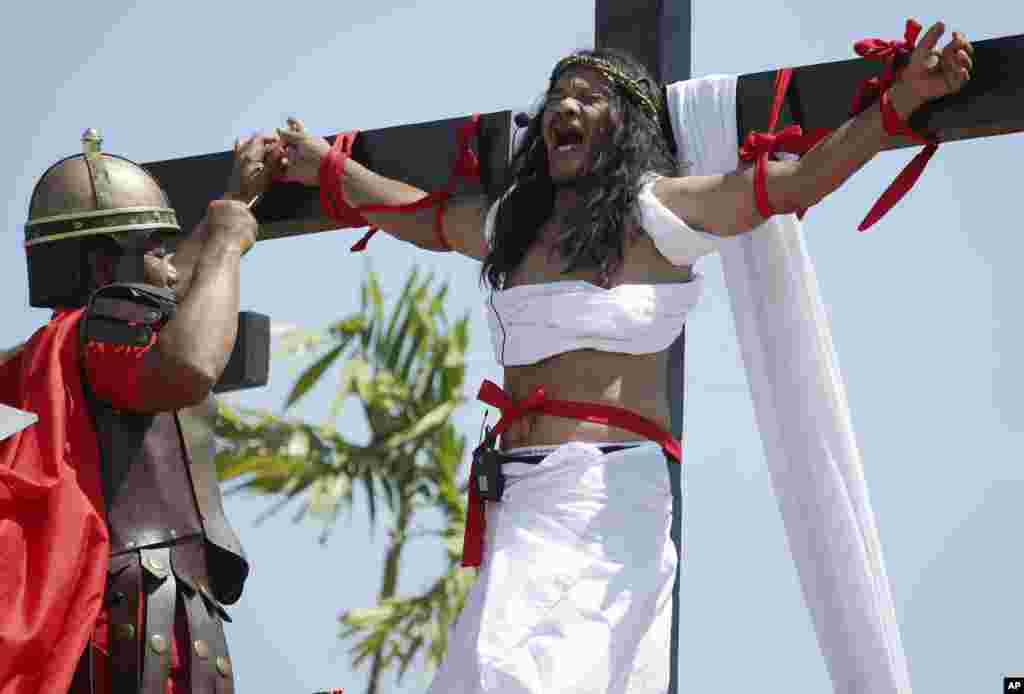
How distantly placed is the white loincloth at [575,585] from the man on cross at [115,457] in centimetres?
54

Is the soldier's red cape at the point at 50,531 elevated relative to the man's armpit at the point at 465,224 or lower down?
lower down

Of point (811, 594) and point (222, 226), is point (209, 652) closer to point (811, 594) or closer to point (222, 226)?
point (222, 226)

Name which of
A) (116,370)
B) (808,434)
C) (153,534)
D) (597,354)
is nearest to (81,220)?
(116,370)

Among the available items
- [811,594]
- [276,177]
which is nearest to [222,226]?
[276,177]

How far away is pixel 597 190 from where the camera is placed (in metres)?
4.32

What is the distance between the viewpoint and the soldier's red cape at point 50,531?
12.6 feet

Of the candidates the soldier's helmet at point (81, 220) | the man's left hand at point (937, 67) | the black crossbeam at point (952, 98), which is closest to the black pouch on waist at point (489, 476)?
the soldier's helmet at point (81, 220)

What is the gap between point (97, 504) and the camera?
159 inches

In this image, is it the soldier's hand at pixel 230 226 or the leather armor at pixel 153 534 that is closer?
the leather armor at pixel 153 534

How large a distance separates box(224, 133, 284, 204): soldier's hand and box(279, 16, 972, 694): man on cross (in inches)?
25.8

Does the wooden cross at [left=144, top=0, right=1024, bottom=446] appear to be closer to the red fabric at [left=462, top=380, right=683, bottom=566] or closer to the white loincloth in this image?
the red fabric at [left=462, top=380, right=683, bottom=566]

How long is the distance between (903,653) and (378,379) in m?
10.3

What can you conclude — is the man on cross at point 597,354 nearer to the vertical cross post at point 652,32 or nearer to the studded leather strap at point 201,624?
the vertical cross post at point 652,32

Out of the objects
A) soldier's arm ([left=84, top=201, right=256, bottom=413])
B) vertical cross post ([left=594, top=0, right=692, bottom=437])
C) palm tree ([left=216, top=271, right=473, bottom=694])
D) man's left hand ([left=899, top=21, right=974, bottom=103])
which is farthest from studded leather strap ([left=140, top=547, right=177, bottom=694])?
palm tree ([left=216, top=271, right=473, bottom=694])
